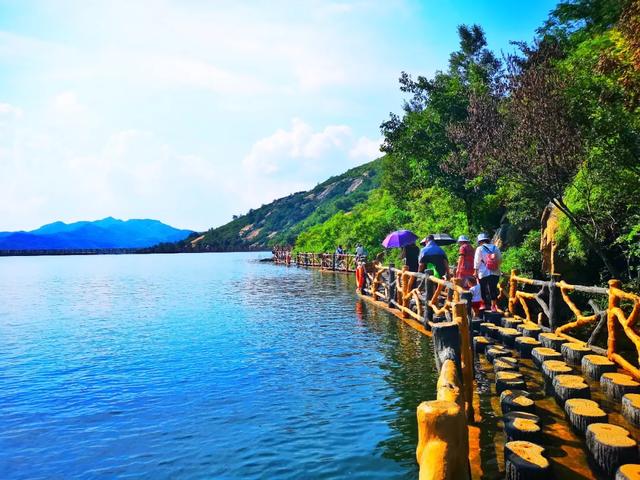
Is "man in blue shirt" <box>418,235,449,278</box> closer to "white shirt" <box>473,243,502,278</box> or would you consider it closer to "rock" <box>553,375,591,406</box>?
"white shirt" <box>473,243,502,278</box>

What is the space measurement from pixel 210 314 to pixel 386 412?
43.5ft

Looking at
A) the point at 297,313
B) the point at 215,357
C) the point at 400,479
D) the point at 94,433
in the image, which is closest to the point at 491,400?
the point at 400,479

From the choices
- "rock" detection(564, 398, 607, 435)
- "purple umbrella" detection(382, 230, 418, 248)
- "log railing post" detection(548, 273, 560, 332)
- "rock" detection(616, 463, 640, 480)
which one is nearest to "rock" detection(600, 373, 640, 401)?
"rock" detection(564, 398, 607, 435)

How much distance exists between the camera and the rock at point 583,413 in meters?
5.37

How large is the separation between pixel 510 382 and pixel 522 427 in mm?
1801

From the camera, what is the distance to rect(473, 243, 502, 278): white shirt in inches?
470

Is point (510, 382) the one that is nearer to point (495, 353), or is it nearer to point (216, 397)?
point (495, 353)

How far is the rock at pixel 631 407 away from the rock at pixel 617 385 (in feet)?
1.37

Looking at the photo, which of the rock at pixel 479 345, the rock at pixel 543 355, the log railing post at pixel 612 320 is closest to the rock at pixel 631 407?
the log railing post at pixel 612 320

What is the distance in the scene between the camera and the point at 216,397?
28.9 ft

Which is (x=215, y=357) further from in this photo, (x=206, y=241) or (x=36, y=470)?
(x=206, y=241)

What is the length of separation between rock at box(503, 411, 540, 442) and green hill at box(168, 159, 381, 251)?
339 feet

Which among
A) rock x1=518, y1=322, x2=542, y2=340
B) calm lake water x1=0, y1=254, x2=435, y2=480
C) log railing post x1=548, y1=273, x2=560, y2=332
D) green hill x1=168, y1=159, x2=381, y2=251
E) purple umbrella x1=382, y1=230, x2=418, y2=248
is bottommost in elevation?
calm lake water x1=0, y1=254, x2=435, y2=480

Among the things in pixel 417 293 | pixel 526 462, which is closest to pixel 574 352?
pixel 526 462
